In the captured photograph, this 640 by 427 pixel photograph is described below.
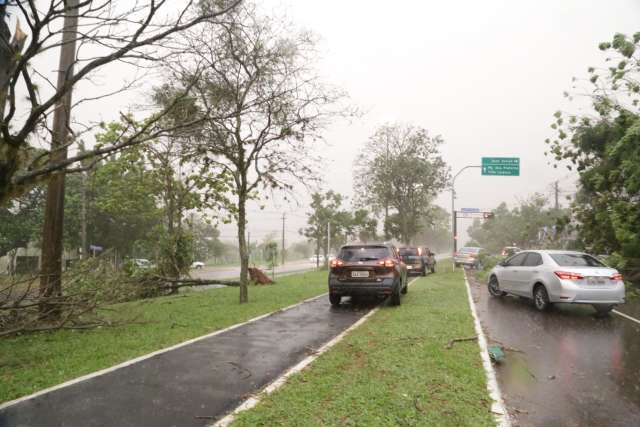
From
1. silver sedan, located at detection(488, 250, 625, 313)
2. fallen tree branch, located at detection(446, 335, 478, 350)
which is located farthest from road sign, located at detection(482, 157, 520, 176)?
fallen tree branch, located at detection(446, 335, 478, 350)

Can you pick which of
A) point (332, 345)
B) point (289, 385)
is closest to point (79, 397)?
point (289, 385)

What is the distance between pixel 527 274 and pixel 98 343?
1014 cm

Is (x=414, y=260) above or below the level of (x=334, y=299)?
above

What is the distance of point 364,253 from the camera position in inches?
410

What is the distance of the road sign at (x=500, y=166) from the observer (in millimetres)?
25406

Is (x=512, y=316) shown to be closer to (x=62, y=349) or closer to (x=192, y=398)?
(x=192, y=398)

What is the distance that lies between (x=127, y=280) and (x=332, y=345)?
167 inches

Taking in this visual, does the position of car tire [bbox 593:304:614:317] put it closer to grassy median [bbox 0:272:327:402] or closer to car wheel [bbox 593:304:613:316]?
car wheel [bbox 593:304:613:316]

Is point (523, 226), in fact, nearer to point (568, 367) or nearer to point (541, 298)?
point (541, 298)

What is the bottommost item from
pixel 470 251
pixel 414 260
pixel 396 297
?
pixel 396 297

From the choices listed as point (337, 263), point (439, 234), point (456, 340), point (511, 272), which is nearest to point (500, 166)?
point (511, 272)

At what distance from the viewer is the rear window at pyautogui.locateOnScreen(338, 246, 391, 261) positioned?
10305mm

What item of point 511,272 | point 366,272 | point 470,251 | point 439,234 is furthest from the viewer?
point 439,234

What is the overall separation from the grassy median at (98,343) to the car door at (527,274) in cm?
672
